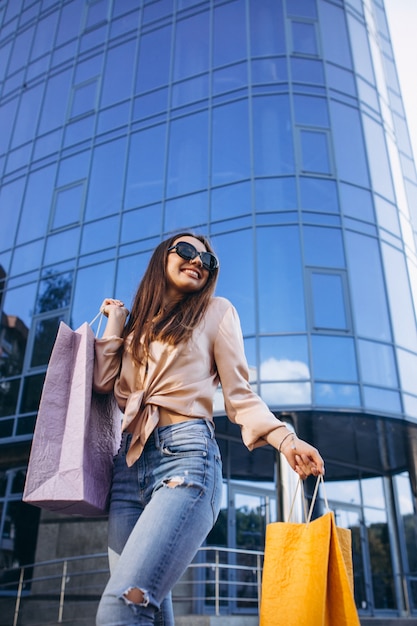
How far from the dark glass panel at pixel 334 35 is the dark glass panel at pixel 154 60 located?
4063 millimetres

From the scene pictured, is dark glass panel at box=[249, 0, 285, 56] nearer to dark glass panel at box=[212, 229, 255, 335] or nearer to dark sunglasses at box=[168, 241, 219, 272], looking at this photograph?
dark glass panel at box=[212, 229, 255, 335]

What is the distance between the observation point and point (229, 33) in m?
14.5

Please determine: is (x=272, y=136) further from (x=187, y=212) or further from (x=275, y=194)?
(x=187, y=212)

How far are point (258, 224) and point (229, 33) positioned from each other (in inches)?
232

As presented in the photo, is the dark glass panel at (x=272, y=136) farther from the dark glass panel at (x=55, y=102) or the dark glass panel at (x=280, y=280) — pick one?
the dark glass panel at (x=55, y=102)

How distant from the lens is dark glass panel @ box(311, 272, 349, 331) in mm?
11062

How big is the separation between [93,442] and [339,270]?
10.1 meters

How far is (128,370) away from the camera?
2.14 meters

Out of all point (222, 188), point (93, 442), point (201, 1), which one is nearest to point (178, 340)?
point (93, 442)

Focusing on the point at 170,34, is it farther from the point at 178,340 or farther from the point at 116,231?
the point at 178,340

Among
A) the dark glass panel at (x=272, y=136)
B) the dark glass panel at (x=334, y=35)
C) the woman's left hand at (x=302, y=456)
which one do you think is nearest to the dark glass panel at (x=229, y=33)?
the dark glass panel at (x=272, y=136)

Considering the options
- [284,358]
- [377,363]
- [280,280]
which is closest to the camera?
[284,358]

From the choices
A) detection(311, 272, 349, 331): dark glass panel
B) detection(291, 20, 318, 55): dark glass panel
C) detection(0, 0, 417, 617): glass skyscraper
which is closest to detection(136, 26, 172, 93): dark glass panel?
detection(0, 0, 417, 617): glass skyscraper

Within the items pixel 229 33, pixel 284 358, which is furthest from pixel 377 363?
pixel 229 33
